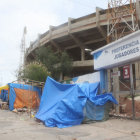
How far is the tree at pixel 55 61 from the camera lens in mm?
24589

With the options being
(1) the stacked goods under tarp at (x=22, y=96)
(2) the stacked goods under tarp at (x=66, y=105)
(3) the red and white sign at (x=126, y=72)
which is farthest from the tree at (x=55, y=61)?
(3) the red and white sign at (x=126, y=72)

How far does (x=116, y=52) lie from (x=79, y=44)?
55.1ft

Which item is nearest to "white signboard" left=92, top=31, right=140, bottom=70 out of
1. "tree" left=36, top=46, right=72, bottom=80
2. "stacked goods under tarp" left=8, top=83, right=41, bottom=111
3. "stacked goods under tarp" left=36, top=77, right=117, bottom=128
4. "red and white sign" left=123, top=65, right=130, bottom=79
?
"red and white sign" left=123, top=65, right=130, bottom=79

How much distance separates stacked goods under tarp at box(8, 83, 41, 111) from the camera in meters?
14.4

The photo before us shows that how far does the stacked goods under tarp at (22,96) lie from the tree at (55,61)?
9.74 meters

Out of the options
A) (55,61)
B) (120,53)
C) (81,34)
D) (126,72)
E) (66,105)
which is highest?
(81,34)

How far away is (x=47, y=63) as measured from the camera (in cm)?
2452

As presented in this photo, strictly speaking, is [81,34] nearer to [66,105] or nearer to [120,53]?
[120,53]

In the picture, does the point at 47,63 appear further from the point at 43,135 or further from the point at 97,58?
the point at 43,135

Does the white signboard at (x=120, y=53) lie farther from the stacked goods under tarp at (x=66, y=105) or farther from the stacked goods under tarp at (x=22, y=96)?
→ the stacked goods under tarp at (x=22, y=96)

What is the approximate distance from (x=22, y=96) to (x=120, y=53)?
965 cm

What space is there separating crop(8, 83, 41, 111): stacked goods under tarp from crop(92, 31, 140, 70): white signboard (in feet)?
24.0

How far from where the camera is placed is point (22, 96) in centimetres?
1462

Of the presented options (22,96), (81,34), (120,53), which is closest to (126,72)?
(120,53)
